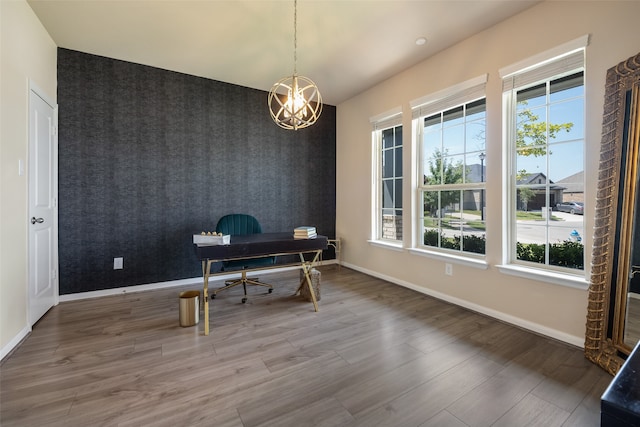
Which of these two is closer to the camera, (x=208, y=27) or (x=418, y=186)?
(x=208, y=27)

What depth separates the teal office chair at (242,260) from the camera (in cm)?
316

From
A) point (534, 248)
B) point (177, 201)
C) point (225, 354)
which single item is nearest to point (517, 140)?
point (534, 248)

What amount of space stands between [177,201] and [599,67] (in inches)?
167

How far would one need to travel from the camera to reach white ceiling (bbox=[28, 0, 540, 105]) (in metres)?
2.44

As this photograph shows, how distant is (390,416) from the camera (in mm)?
1479

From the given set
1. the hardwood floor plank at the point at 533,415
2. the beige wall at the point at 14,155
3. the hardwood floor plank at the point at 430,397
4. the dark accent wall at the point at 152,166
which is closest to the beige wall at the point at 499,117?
the hardwood floor plank at the point at 430,397

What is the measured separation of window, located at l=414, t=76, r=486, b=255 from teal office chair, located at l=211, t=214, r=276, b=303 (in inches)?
77.7

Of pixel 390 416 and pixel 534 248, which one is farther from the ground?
pixel 534 248

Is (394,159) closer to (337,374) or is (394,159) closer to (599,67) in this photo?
(599,67)

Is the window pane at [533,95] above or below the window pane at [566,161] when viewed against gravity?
above

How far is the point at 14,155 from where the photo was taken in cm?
222

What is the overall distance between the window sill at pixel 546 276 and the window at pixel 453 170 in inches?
15.4

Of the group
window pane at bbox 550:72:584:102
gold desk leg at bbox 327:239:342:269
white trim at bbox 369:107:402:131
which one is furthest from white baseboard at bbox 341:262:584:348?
white trim at bbox 369:107:402:131

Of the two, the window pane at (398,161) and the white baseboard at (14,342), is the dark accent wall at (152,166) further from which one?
the window pane at (398,161)
